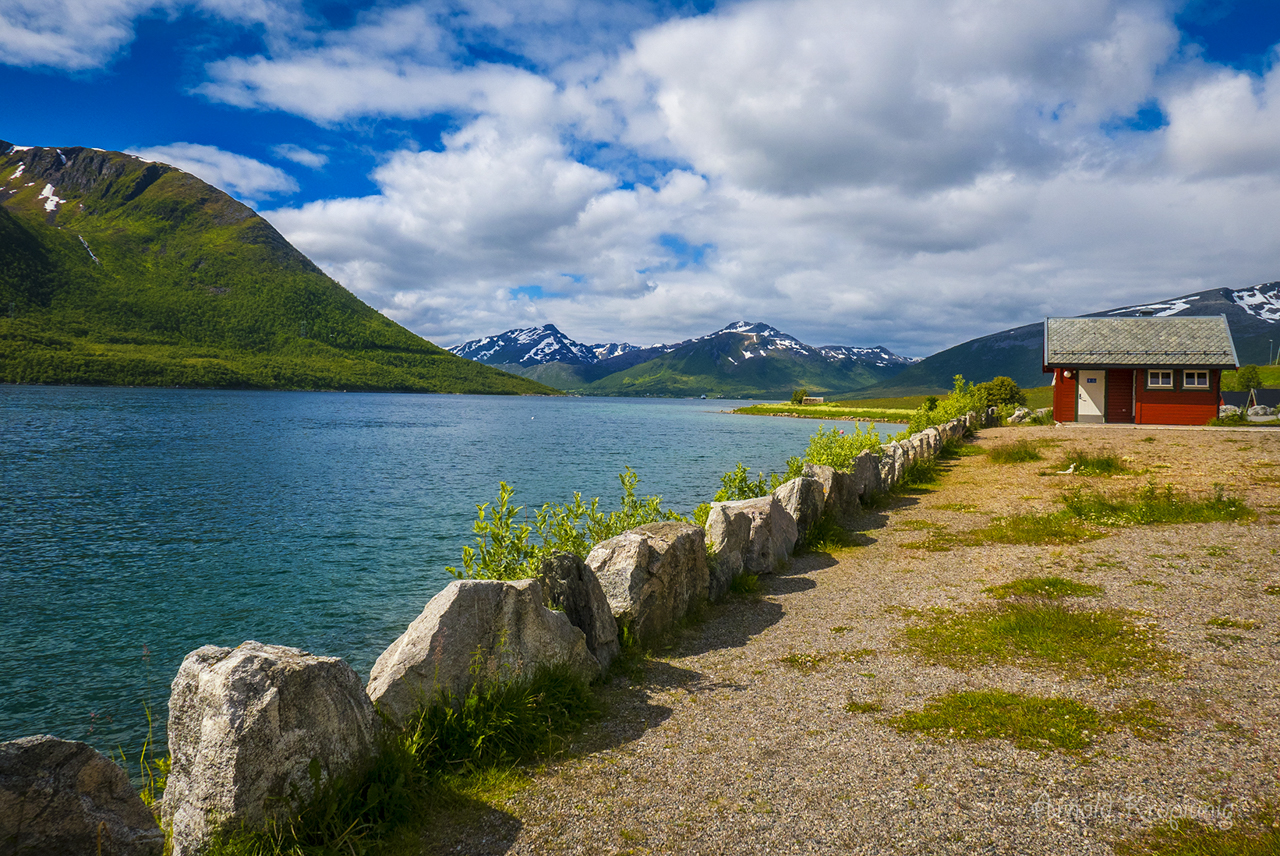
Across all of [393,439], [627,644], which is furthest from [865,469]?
[393,439]

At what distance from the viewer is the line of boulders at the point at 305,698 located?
4078 millimetres

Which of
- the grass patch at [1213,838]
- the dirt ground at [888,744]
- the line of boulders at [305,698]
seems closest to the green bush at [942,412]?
the dirt ground at [888,744]

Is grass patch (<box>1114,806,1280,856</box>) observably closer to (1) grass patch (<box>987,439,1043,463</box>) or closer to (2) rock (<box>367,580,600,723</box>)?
(2) rock (<box>367,580,600,723</box>)

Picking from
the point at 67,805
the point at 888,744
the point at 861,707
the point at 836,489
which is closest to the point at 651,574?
the point at 861,707

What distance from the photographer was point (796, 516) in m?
15.1

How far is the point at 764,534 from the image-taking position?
13125 mm

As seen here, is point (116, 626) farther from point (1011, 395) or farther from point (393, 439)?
point (1011, 395)

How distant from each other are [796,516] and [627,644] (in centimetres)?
741

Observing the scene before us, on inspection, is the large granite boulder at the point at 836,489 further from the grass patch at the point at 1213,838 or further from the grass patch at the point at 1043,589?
the grass patch at the point at 1213,838

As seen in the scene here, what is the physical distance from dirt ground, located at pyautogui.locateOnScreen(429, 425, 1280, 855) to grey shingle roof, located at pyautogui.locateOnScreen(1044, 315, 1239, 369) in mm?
41343

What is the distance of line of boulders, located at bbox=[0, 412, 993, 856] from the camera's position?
13.4 feet

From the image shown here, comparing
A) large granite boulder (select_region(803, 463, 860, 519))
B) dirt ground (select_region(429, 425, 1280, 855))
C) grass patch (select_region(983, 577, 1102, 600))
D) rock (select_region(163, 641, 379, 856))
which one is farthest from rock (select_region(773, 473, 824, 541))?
rock (select_region(163, 641, 379, 856))

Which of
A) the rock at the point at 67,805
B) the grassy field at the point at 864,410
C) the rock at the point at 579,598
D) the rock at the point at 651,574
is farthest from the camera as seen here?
the grassy field at the point at 864,410

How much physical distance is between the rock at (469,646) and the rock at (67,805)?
75.4 inches
